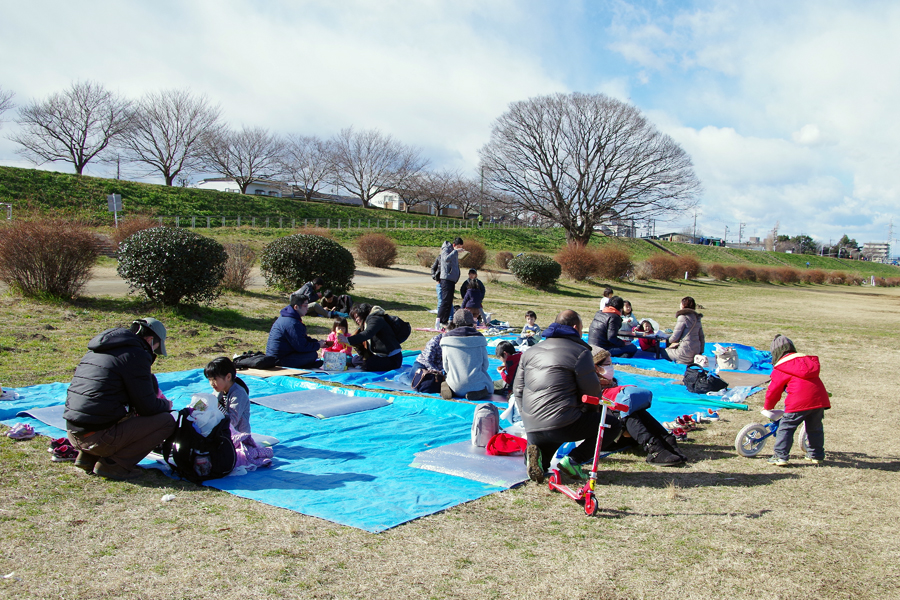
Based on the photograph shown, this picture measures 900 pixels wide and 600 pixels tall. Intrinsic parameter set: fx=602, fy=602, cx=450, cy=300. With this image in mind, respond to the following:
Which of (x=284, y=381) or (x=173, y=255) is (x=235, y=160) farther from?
(x=284, y=381)

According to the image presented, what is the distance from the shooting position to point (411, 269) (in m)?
29.6

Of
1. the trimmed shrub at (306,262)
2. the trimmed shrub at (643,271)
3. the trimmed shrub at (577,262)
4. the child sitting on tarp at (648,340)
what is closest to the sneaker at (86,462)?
the child sitting on tarp at (648,340)

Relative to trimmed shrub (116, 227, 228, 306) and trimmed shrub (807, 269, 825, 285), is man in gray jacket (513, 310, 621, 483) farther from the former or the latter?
trimmed shrub (807, 269, 825, 285)

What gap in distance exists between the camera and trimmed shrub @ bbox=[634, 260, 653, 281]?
3691 centimetres

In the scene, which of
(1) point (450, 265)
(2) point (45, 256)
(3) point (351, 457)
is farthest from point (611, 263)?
(3) point (351, 457)

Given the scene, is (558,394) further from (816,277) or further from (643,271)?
(816,277)

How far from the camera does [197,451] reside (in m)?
4.39

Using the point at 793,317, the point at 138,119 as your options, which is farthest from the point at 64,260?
the point at 138,119

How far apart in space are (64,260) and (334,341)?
6.15 m

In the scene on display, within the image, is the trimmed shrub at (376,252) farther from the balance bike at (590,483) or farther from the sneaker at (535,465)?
the balance bike at (590,483)

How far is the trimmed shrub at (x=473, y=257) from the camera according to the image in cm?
2964

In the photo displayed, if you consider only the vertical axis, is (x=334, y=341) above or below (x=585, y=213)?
below

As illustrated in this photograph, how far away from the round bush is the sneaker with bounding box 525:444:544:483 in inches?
1111

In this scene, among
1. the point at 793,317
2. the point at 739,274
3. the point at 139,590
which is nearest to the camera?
the point at 139,590
